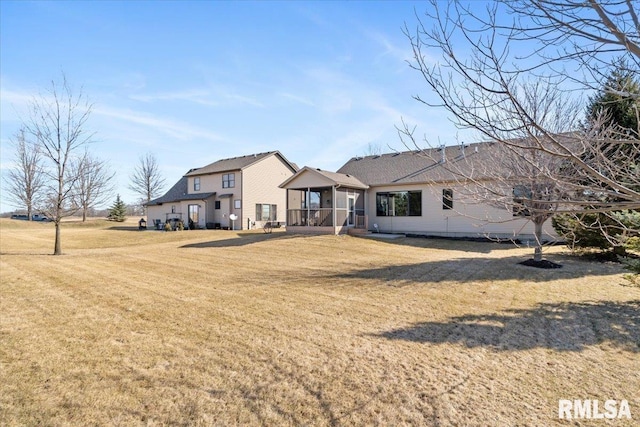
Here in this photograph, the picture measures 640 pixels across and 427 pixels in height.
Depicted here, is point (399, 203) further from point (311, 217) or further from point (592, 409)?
point (592, 409)

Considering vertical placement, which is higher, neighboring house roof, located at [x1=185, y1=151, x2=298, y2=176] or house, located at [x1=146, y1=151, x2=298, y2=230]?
neighboring house roof, located at [x1=185, y1=151, x2=298, y2=176]

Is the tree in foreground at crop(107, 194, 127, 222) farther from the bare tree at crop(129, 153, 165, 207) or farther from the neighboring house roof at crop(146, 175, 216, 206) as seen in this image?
the neighboring house roof at crop(146, 175, 216, 206)

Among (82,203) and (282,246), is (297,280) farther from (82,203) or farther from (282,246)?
(82,203)

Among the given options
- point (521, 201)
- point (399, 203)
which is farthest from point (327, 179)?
point (521, 201)

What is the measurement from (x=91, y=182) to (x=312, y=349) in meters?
18.2

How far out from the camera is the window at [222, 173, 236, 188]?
28609 millimetres

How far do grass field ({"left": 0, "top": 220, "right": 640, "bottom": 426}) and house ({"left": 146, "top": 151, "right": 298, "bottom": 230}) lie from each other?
19.3m

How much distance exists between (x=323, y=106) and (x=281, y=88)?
171 cm

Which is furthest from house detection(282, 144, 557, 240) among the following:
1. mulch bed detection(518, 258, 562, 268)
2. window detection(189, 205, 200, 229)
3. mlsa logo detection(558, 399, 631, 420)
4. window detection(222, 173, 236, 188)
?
mlsa logo detection(558, 399, 631, 420)

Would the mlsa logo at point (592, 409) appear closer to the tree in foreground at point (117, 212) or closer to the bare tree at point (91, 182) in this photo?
the bare tree at point (91, 182)

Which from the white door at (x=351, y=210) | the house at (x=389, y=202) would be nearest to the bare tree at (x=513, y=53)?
the house at (x=389, y=202)

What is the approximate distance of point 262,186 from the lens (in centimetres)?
2950

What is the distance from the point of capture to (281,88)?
12.2 metres

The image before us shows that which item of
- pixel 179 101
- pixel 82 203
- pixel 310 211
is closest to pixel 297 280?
pixel 179 101
